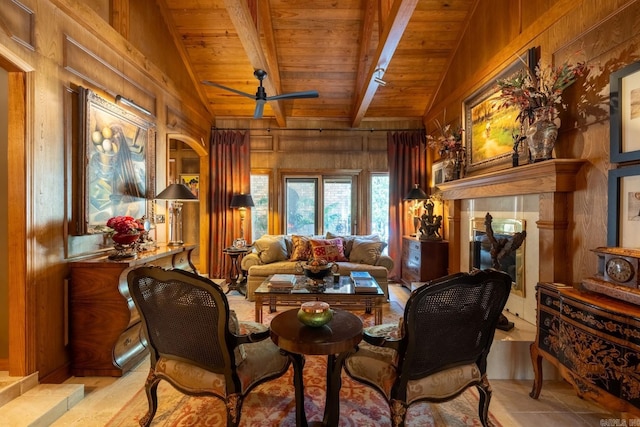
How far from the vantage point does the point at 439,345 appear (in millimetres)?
1650

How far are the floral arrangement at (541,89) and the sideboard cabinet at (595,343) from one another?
143 cm

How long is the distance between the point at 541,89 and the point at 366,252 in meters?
2.95

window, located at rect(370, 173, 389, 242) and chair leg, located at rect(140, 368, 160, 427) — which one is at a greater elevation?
window, located at rect(370, 173, 389, 242)

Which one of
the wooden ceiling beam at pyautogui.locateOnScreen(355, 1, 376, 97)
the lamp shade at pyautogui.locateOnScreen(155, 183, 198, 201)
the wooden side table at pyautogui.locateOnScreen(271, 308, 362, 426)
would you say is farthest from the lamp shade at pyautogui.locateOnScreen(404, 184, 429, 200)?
the wooden side table at pyautogui.locateOnScreen(271, 308, 362, 426)

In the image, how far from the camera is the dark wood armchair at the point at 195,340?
1604 mm

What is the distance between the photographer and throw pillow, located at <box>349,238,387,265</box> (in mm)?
4688

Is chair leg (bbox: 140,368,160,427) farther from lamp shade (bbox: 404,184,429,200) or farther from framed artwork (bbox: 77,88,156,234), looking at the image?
lamp shade (bbox: 404,184,429,200)

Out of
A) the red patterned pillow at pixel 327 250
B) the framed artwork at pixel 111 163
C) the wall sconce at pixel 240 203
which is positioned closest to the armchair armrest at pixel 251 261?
the wall sconce at pixel 240 203

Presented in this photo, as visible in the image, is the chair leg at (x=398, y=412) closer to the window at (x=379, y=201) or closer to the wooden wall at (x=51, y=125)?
the wooden wall at (x=51, y=125)

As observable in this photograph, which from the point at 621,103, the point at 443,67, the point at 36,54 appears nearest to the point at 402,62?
the point at 443,67

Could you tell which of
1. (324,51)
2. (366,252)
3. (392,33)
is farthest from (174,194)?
(324,51)

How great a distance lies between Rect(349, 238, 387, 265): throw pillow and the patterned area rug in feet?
7.84

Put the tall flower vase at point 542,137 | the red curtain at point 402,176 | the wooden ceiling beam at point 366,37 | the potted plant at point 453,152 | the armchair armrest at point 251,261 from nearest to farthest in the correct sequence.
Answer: the tall flower vase at point 542,137, the wooden ceiling beam at point 366,37, the potted plant at point 453,152, the armchair armrest at point 251,261, the red curtain at point 402,176

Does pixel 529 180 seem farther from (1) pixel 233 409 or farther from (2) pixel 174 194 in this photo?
(2) pixel 174 194
